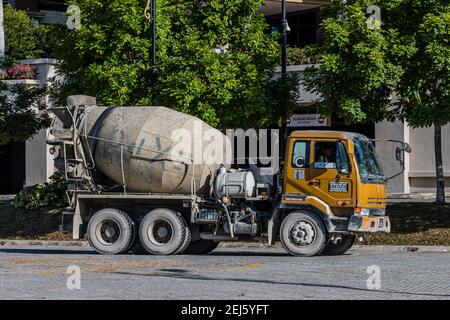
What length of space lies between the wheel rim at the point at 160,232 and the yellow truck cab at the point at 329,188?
237cm

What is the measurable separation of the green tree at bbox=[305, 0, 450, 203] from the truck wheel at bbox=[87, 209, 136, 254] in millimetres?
6662

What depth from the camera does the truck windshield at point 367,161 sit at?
21.7 metres

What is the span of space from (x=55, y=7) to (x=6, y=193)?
43.8 feet

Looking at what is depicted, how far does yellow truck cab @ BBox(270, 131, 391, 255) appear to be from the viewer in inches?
845

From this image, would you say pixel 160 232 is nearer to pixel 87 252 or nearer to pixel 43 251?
pixel 87 252

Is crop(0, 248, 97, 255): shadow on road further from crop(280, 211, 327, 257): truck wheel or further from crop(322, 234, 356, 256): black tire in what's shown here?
crop(322, 234, 356, 256): black tire

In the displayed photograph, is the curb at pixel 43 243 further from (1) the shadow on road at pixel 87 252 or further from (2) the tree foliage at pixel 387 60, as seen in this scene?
(2) the tree foliage at pixel 387 60

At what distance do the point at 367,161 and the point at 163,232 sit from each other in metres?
4.81

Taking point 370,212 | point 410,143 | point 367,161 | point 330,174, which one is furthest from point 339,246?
point 410,143

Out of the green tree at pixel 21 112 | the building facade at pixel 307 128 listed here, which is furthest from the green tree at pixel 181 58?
the green tree at pixel 21 112

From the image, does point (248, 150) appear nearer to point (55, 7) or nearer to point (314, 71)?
point (314, 71)

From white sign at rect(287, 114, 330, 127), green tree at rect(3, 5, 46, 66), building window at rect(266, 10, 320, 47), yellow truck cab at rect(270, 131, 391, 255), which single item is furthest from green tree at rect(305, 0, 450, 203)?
green tree at rect(3, 5, 46, 66)

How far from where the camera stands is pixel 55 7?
182ft

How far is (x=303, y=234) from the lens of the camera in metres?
21.7
